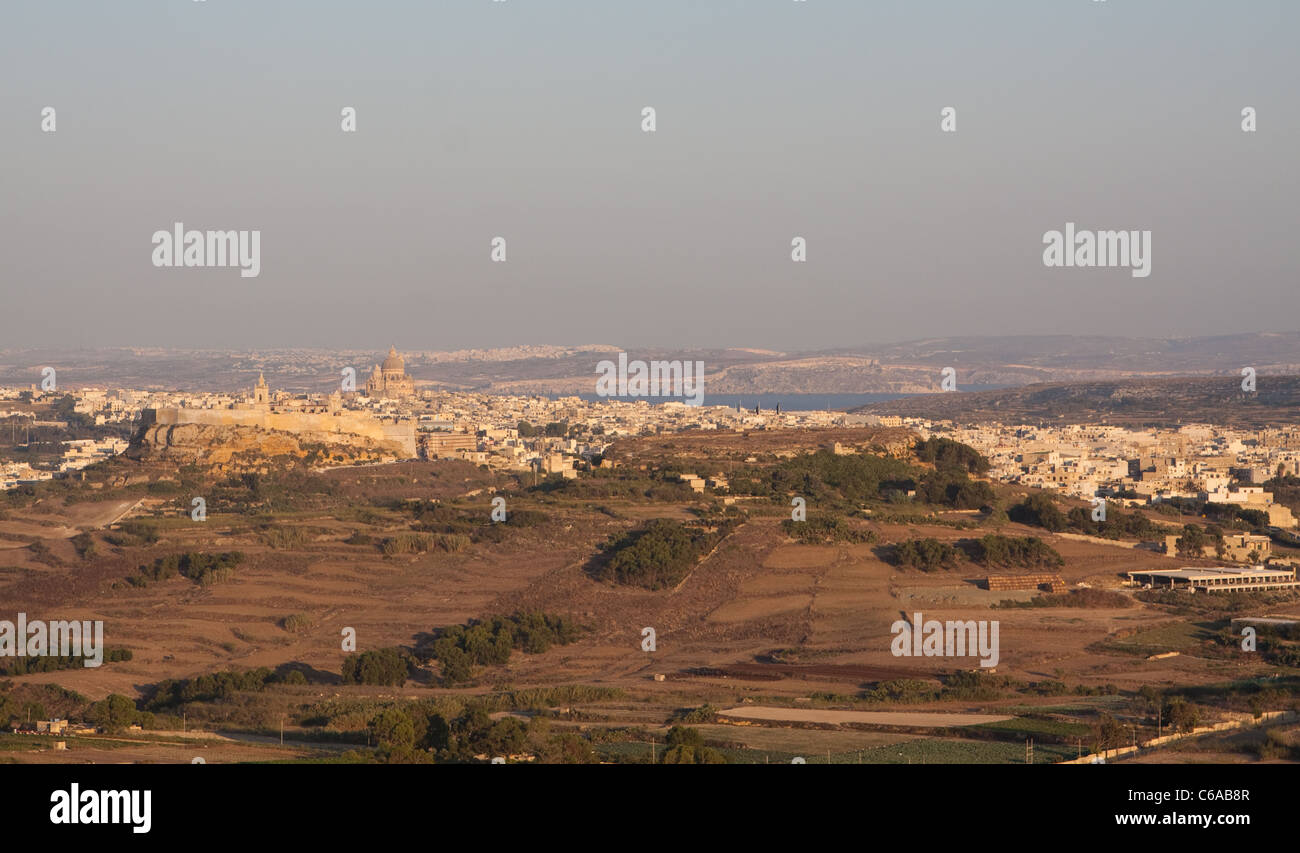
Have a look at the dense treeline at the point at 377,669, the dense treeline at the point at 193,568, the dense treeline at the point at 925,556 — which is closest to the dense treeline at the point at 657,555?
the dense treeline at the point at 925,556

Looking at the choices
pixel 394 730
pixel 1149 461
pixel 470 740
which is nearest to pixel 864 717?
pixel 470 740

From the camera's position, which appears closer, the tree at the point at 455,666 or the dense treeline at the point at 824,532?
the tree at the point at 455,666

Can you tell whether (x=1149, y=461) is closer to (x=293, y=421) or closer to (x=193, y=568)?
(x=293, y=421)

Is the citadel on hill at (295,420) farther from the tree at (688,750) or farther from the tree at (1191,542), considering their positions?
the tree at (688,750)

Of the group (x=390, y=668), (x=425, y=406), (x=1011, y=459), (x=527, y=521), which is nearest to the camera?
(x=390, y=668)

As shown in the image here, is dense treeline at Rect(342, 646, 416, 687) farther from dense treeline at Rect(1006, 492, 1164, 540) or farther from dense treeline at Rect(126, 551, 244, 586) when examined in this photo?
dense treeline at Rect(1006, 492, 1164, 540)

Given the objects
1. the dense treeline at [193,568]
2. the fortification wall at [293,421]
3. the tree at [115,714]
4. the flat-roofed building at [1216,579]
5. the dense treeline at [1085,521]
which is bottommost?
the tree at [115,714]

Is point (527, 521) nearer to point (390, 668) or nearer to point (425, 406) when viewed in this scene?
point (390, 668)

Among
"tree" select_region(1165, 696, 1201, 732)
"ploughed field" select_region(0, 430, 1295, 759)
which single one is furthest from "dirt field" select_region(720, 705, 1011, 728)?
"tree" select_region(1165, 696, 1201, 732)
